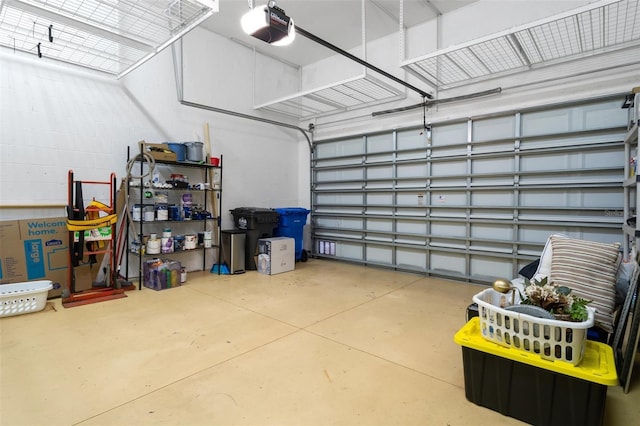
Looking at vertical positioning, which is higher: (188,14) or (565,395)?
(188,14)

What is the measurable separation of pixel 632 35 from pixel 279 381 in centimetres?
472

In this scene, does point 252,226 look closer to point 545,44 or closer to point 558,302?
point 558,302

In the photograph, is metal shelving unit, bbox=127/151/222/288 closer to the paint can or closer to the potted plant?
the paint can

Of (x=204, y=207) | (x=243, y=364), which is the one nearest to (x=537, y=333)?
(x=243, y=364)

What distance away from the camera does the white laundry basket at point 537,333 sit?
4.81 ft

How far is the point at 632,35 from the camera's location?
129 inches

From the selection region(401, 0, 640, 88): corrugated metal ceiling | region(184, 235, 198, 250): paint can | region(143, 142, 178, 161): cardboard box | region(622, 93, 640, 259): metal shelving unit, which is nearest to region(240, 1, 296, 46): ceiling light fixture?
region(401, 0, 640, 88): corrugated metal ceiling

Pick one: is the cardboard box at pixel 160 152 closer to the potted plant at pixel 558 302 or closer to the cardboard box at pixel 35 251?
the cardboard box at pixel 35 251

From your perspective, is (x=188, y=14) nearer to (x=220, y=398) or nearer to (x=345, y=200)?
(x=220, y=398)

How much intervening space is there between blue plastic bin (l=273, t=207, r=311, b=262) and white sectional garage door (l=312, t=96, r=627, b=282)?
28.0 inches

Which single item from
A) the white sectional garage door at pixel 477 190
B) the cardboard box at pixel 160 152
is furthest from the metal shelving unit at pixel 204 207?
the white sectional garage door at pixel 477 190

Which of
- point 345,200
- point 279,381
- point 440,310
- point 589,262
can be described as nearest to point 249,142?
point 345,200

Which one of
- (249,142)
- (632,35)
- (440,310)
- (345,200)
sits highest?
(632,35)

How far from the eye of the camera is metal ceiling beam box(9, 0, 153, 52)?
2.68 metres
